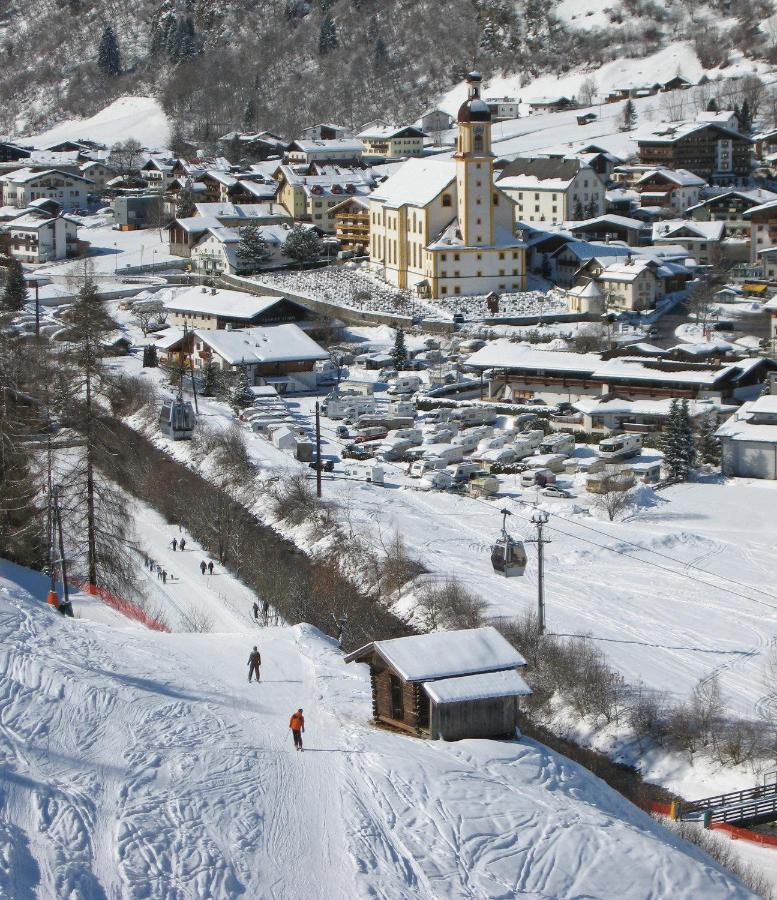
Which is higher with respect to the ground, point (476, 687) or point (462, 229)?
point (462, 229)

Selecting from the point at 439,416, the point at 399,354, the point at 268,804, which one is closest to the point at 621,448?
the point at 439,416

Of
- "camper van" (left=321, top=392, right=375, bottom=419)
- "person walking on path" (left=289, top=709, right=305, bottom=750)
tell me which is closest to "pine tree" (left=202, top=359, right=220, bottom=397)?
"camper van" (left=321, top=392, right=375, bottom=419)

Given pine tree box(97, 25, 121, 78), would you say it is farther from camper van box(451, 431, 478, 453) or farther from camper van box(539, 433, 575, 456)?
camper van box(539, 433, 575, 456)

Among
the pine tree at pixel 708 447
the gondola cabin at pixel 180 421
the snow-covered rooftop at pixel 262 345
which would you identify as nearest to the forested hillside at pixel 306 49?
the snow-covered rooftop at pixel 262 345

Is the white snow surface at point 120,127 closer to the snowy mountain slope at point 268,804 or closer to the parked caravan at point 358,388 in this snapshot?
the parked caravan at point 358,388

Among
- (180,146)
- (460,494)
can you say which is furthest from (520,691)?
(180,146)

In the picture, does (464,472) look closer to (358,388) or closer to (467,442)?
(467,442)
